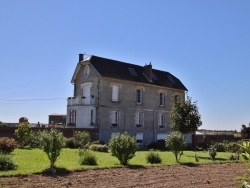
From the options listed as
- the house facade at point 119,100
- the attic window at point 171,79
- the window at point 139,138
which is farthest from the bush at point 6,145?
the attic window at point 171,79

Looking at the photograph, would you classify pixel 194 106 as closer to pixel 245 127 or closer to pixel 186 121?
pixel 186 121

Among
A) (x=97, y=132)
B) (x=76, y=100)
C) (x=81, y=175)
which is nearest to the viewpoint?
(x=81, y=175)

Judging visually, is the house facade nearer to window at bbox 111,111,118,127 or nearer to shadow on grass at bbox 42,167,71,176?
window at bbox 111,111,118,127

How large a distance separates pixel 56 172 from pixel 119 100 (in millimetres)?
22518

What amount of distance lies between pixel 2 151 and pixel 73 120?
19.0 metres

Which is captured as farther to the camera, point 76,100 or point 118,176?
point 76,100

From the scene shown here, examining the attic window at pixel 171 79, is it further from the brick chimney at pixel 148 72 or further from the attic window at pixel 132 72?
the attic window at pixel 132 72

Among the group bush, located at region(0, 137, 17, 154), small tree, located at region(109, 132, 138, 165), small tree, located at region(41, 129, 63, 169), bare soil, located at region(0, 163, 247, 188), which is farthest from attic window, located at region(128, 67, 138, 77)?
small tree, located at region(41, 129, 63, 169)

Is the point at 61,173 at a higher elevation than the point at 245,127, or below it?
below

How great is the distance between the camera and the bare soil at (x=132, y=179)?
36.1ft

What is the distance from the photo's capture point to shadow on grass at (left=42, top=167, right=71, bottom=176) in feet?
40.9

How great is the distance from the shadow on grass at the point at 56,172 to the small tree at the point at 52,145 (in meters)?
0.57

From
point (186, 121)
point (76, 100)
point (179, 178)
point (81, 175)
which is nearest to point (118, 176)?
point (81, 175)

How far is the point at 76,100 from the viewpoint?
34.7 metres
